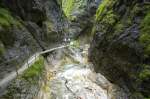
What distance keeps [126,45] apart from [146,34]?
90.2 inches

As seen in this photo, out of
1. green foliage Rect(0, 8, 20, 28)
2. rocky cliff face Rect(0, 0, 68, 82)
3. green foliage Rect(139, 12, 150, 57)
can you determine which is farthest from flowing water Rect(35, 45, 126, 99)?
green foliage Rect(0, 8, 20, 28)

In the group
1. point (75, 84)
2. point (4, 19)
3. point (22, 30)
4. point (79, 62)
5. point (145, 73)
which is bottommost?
point (79, 62)

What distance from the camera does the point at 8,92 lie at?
1232cm

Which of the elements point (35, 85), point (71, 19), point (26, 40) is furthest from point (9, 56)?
point (71, 19)

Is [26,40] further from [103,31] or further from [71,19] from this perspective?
[71,19]

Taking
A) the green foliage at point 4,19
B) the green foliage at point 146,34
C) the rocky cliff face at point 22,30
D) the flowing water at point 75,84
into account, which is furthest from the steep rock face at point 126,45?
the green foliage at point 4,19

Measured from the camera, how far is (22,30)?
64.3ft

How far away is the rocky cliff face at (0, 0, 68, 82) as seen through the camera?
15.6m

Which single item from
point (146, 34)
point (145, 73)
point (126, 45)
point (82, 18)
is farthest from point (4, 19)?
point (82, 18)

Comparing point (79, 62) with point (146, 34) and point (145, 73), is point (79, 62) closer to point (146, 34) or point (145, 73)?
point (146, 34)

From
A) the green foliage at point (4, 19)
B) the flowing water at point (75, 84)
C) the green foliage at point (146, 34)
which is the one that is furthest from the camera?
the flowing water at point (75, 84)

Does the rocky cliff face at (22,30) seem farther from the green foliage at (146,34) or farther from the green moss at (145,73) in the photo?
the green foliage at (146,34)

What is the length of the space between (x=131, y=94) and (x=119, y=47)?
4706 mm

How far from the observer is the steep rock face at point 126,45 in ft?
46.8
